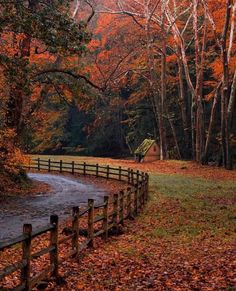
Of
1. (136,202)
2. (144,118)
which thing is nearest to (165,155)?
(144,118)

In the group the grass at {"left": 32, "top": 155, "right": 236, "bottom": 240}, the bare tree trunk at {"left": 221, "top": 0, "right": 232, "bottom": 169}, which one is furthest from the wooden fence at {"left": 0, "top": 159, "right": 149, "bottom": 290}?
the bare tree trunk at {"left": 221, "top": 0, "right": 232, "bottom": 169}

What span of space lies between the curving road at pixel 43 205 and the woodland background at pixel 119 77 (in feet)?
8.38

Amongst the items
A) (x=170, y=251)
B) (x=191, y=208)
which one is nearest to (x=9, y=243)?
(x=170, y=251)

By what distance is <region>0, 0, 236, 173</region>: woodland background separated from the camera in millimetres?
18688

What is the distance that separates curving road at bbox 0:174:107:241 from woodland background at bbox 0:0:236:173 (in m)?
2.55

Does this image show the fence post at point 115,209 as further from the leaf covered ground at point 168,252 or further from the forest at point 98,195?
the leaf covered ground at point 168,252

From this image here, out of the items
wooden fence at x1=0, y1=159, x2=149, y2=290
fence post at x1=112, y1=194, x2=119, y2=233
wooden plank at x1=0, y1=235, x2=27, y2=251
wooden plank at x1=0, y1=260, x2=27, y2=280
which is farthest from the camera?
fence post at x1=112, y1=194, x2=119, y2=233

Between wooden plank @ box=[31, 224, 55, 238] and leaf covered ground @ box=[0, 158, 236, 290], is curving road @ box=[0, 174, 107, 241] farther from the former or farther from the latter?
wooden plank @ box=[31, 224, 55, 238]

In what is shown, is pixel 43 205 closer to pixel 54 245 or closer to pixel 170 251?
pixel 170 251

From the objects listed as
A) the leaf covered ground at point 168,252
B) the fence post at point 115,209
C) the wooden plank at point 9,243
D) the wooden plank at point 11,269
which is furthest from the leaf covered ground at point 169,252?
the wooden plank at point 9,243

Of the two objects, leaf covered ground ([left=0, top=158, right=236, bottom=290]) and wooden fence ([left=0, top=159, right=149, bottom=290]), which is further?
leaf covered ground ([left=0, top=158, right=236, bottom=290])

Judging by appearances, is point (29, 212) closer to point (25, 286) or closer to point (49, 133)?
point (25, 286)

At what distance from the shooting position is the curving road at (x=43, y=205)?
16469 mm

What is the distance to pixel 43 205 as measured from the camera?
2136 cm
